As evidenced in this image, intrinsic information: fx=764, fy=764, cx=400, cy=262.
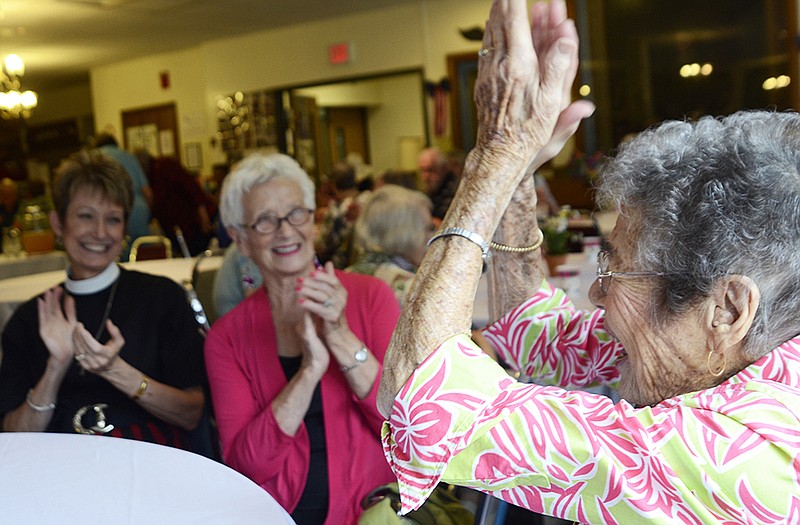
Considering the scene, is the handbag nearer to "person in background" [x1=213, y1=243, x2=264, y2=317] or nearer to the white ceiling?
"person in background" [x1=213, y1=243, x2=264, y2=317]

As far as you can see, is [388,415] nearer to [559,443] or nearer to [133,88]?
[559,443]

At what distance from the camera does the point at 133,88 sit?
1154 centimetres

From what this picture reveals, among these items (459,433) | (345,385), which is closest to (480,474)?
(459,433)

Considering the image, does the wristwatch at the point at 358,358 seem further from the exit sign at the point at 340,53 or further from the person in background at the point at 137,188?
the exit sign at the point at 340,53

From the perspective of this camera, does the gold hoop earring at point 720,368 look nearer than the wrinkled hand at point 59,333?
Yes

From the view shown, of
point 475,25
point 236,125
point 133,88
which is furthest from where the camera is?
point 133,88

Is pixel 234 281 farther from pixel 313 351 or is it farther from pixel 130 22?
pixel 130 22

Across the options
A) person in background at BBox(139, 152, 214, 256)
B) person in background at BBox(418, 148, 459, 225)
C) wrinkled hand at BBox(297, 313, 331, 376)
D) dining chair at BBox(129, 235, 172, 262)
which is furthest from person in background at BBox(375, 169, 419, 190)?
wrinkled hand at BBox(297, 313, 331, 376)

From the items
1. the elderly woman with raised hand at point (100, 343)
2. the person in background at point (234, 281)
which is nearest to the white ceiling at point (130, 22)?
the person in background at point (234, 281)

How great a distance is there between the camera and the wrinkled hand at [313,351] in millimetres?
1698

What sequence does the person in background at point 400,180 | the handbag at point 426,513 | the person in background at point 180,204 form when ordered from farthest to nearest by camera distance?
the person in background at point 180,204, the person in background at point 400,180, the handbag at point 426,513

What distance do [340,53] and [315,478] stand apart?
26.7 feet

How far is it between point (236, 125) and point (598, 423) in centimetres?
1001

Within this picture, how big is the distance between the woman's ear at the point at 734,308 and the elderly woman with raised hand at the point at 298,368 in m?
0.95
